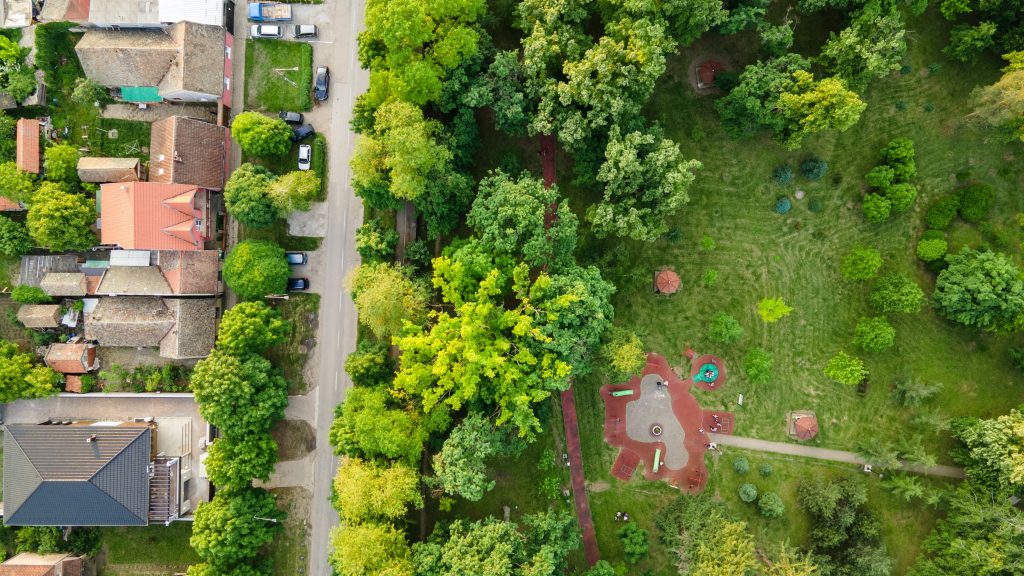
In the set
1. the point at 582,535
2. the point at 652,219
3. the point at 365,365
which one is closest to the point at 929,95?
the point at 652,219

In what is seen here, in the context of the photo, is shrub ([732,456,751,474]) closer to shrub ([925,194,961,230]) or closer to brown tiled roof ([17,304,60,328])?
shrub ([925,194,961,230])

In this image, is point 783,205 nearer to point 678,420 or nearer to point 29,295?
point 678,420

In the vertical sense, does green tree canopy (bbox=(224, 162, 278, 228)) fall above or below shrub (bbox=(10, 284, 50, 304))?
above

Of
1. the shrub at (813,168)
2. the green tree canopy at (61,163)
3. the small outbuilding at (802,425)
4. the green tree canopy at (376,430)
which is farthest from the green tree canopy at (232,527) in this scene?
the shrub at (813,168)

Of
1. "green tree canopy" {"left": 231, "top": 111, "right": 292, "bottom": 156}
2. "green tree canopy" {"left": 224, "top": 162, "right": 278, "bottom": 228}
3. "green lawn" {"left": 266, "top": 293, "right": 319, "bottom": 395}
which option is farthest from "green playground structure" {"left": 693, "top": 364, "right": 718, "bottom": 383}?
"green tree canopy" {"left": 231, "top": 111, "right": 292, "bottom": 156}

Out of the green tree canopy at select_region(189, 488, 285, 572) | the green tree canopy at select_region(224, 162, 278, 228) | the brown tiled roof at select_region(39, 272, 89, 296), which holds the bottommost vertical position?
the green tree canopy at select_region(189, 488, 285, 572)

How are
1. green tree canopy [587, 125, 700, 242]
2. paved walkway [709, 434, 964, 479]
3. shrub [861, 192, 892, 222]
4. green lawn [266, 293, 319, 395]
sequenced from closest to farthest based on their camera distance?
green tree canopy [587, 125, 700, 242] → shrub [861, 192, 892, 222] → paved walkway [709, 434, 964, 479] → green lawn [266, 293, 319, 395]
